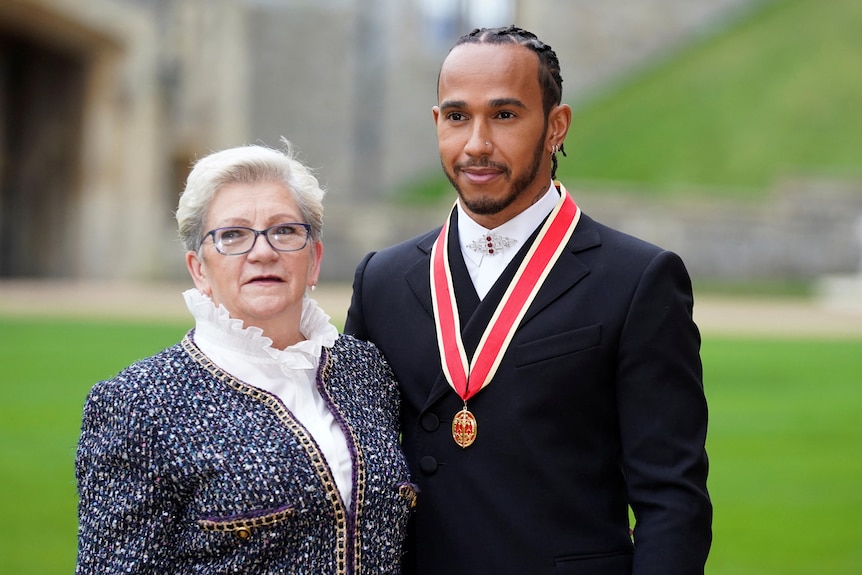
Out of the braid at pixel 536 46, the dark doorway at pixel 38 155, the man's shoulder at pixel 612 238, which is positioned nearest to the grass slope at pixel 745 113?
the dark doorway at pixel 38 155

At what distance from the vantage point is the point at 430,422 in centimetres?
272

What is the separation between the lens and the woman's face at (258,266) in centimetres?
259

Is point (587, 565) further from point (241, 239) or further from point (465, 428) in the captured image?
point (241, 239)

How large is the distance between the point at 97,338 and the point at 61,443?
227 inches

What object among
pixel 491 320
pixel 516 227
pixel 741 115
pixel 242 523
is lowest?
pixel 242 523

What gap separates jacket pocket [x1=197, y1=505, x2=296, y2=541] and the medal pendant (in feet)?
1.47

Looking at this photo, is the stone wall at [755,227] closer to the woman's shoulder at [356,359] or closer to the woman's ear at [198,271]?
the woman's shoulder at [356,359]

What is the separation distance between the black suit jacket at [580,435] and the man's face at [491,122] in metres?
0.21

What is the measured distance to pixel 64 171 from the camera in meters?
24.4

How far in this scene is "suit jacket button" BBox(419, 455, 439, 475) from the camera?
Result: 271 centimetres

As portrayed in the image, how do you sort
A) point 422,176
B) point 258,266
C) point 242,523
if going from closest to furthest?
1. point 242,523
2. point 258,266
3. point 422,176

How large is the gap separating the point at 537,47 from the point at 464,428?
850 millimetres

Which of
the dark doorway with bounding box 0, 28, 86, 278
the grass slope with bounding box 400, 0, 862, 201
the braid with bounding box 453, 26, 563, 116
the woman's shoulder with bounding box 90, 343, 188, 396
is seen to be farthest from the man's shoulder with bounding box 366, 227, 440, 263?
the grass slope with bounding box 400, 0, 862, 201

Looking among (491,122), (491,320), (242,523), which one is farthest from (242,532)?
(491,122)
